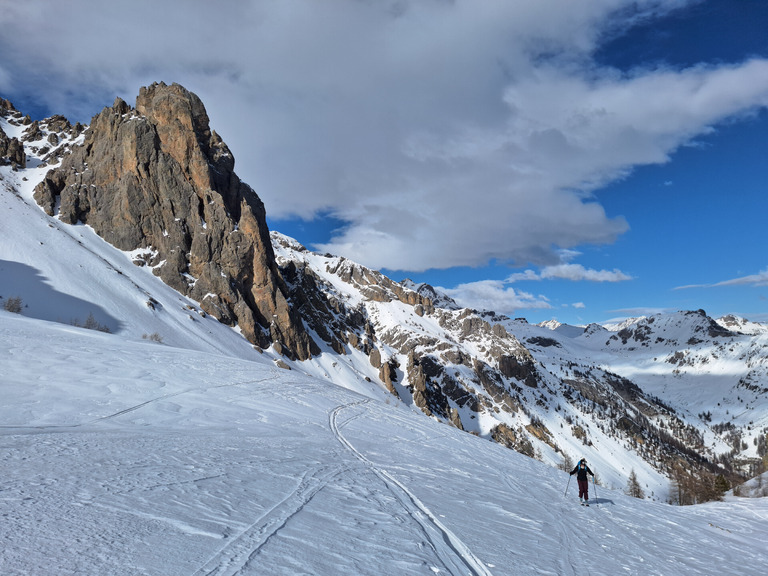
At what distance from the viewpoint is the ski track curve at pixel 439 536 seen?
18.2 ft

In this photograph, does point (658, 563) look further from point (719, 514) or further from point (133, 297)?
→ point (133, 297)

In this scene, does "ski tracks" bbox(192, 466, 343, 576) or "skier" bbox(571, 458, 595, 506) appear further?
"skier" bbox(571, 458, 595, 506)

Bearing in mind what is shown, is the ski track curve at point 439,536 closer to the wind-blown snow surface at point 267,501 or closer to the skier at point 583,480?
the wind-blown snow surface at point 267,501

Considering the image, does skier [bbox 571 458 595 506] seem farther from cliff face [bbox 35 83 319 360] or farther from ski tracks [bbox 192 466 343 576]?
cliff face [bbox 35 83 319 360]

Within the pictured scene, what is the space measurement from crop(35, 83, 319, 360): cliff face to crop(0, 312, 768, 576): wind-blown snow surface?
6329 cm

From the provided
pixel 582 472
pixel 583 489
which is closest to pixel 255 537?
pixel 582 472

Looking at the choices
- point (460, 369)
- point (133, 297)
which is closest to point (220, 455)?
point (133, 297)

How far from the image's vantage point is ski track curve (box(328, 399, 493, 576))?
18.2ft

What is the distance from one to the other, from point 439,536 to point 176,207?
8896 cm

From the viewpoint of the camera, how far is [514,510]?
9453 millimetres

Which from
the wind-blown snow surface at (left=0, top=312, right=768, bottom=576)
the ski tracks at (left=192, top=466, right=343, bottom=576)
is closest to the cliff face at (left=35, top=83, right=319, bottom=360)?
the wind-blown snow surface at (left=0, top=312, right=768, bottom=576)

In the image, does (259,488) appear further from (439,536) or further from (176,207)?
(176,207)

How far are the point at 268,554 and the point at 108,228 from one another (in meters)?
90.2

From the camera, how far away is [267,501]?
21.7 feet
